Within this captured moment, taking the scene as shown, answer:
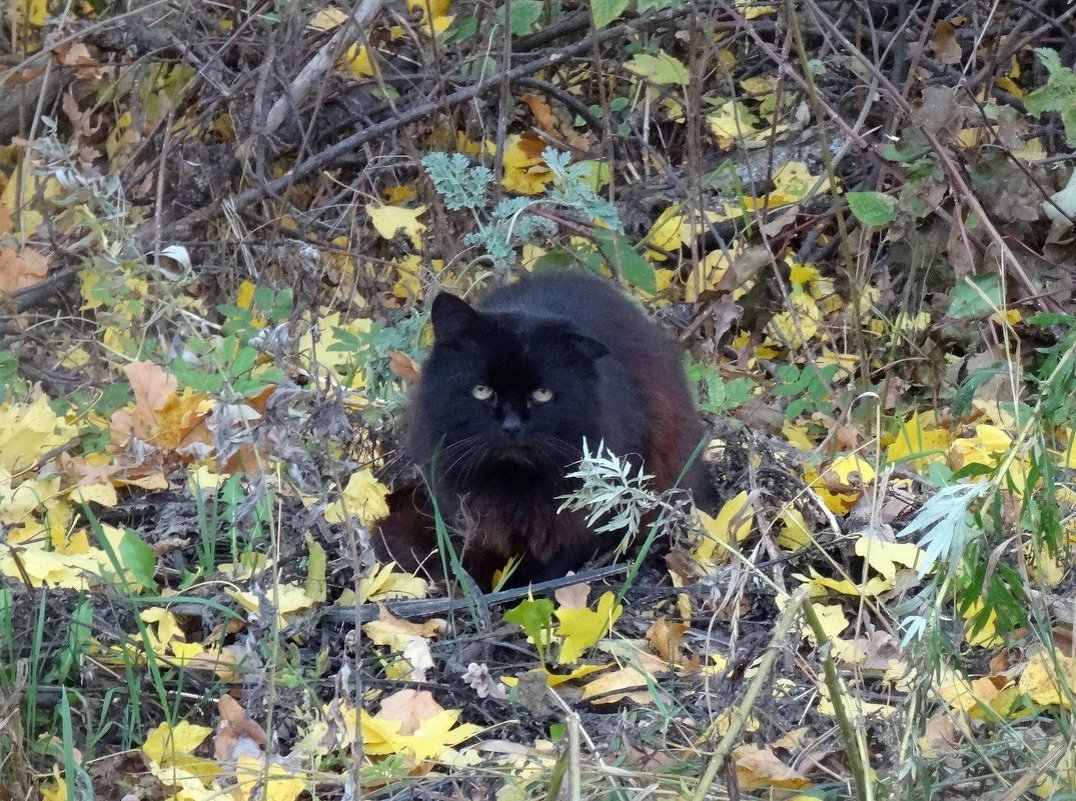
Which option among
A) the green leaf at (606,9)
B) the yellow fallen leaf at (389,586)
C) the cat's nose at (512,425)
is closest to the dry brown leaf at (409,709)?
the yellow fallen leaf at (389,586)

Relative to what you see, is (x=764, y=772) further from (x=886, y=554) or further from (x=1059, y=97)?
(x=1059, y=97)

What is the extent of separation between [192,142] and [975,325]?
3.17 metres

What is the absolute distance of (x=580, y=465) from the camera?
2.65 meters

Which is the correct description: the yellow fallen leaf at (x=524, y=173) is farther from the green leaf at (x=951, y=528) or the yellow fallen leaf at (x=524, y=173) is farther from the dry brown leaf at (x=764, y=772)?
the green leaf at (x=951, y=528)

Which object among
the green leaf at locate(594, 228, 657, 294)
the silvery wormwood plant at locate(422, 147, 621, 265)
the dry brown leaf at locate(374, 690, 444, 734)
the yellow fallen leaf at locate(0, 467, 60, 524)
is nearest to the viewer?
the dry brown leaf at locate(374, 690, 444, 734)

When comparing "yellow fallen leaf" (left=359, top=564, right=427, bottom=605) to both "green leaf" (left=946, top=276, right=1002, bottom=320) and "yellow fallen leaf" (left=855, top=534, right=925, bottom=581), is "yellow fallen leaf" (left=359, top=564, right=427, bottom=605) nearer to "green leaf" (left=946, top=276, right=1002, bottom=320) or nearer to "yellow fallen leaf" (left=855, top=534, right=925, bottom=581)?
"yellow fallen leaf" (left=855, top=534, right=925, bottom=581)

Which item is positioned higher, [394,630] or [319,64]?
[319,64]

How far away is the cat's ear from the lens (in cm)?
299

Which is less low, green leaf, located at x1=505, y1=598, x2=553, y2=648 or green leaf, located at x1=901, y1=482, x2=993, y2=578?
green leaf, located at x1=901, y1=482, x2=993, y2=578

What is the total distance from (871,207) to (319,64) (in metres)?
2.32

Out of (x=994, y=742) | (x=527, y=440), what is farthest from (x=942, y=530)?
(x=527, y=440)

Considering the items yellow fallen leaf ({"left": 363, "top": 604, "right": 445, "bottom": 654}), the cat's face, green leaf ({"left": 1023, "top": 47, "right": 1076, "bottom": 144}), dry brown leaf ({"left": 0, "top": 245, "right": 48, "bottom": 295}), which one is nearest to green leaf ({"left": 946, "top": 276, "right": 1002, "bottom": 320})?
green leaf ({"left": 1023, "top": 47, "right": 1076, "bottom": 144})

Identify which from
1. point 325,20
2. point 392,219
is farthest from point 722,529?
point 325,20

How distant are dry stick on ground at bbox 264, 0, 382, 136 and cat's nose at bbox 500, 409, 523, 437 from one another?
2370mm
